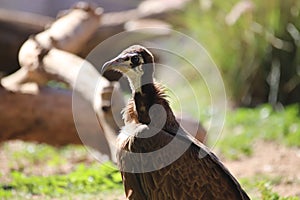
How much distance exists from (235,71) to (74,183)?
15.6ft

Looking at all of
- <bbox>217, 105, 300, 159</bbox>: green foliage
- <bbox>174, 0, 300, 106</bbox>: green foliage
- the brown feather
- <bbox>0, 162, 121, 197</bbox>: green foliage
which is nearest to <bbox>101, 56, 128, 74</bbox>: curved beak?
the brown feather

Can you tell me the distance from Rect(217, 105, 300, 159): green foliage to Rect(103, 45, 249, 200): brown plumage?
361cm

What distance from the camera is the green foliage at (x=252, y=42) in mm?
9828

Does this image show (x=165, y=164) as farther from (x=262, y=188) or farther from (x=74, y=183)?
(x=74, y=183)

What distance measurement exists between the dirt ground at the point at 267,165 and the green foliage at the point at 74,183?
0.47 m

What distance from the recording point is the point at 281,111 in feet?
31.7

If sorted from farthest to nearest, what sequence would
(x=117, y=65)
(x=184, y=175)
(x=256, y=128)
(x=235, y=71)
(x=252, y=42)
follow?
(x=235, y=71) < (x=252, y=42) < (x=256, y=128) < (x=117, y=65) < (x=184, y=175)

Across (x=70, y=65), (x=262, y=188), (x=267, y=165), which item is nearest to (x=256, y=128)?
(x=267, y=165)

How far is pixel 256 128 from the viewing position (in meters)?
8.99

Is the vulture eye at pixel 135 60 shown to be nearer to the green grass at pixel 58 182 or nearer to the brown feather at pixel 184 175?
the brown feather at pixel 184 175

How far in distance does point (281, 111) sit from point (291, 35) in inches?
40.4

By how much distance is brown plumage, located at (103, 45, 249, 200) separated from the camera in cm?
418

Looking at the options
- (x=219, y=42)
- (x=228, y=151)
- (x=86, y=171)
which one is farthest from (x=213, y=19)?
(x=86, y=171)

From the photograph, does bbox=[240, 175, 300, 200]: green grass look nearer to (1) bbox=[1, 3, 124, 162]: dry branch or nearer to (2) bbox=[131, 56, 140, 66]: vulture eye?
(1) bbox=[1, 3, 124, 162]: dry branch
